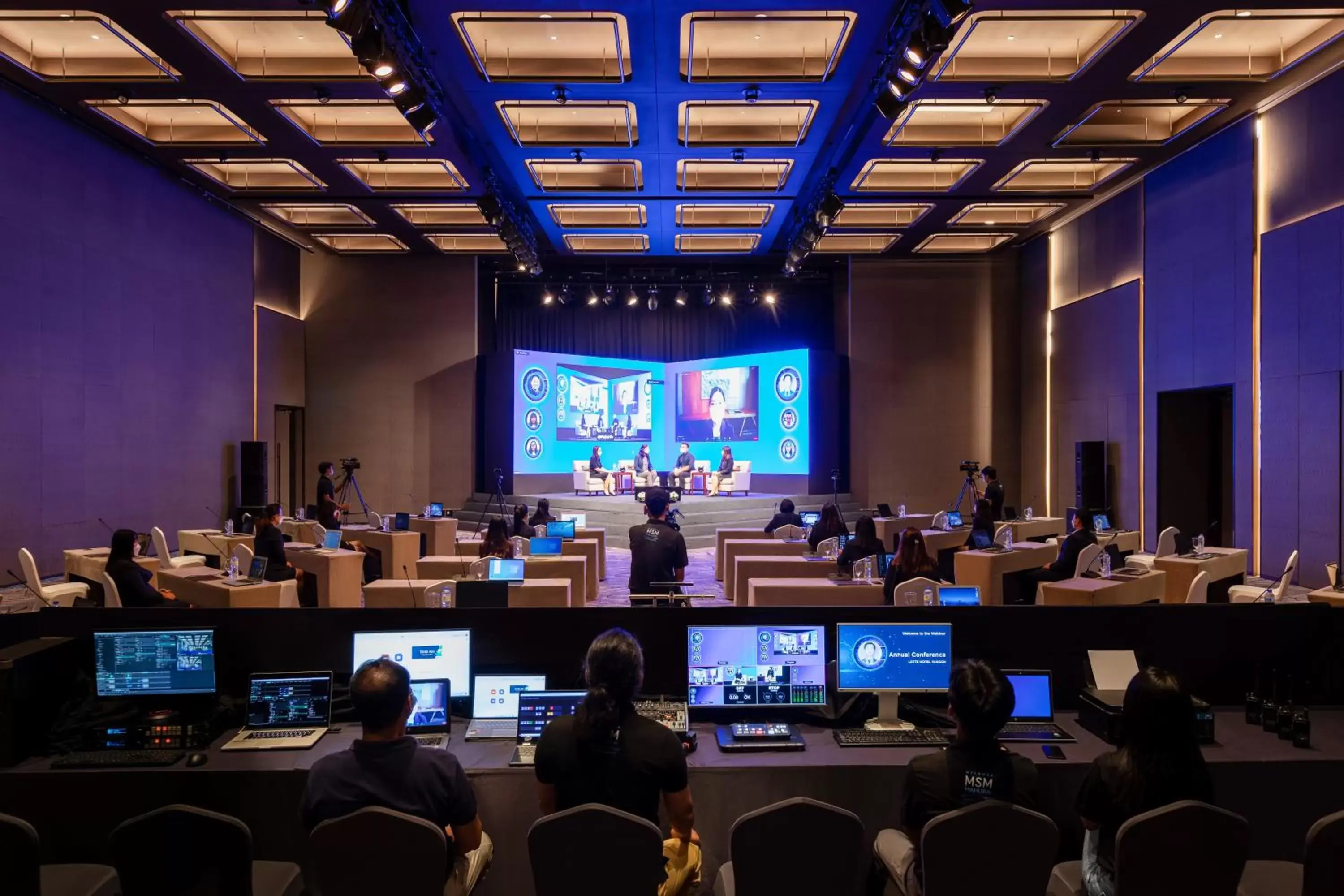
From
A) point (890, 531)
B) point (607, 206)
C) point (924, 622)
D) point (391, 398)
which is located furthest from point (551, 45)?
point (391, 398)

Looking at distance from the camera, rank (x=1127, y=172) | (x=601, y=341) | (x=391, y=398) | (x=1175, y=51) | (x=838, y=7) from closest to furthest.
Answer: (x=838, y=7)
(x=1175, y=51)
(x=1127, y=172)
(x=391, y=398)
(x=601, y=341)

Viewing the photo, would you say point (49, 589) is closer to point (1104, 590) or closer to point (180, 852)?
point (180, 852)

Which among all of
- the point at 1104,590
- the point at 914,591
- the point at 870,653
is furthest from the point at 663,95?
the point at 870,653

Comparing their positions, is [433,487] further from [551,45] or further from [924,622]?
[924,622]

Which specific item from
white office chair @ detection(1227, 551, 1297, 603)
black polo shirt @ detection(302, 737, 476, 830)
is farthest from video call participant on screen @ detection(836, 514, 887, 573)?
black polo shirt @ detection(302, 737, 476, 830)

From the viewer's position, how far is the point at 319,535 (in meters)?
8.57

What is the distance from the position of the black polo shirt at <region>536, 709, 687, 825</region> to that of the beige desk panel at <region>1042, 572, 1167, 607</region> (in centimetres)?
455

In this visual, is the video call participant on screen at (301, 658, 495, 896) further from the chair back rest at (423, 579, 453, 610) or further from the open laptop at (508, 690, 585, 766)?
the chair back rest at (423, 579, 453, 610)

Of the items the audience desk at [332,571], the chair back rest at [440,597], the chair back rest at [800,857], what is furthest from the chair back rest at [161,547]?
the chair back rest at [800,857]

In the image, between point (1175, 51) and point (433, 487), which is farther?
point (433, 487)

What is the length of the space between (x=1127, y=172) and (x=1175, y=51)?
356 centimetres

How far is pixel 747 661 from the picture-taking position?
3338mm

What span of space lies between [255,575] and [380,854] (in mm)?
4752

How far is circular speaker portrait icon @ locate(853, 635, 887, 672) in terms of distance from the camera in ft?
10.8
